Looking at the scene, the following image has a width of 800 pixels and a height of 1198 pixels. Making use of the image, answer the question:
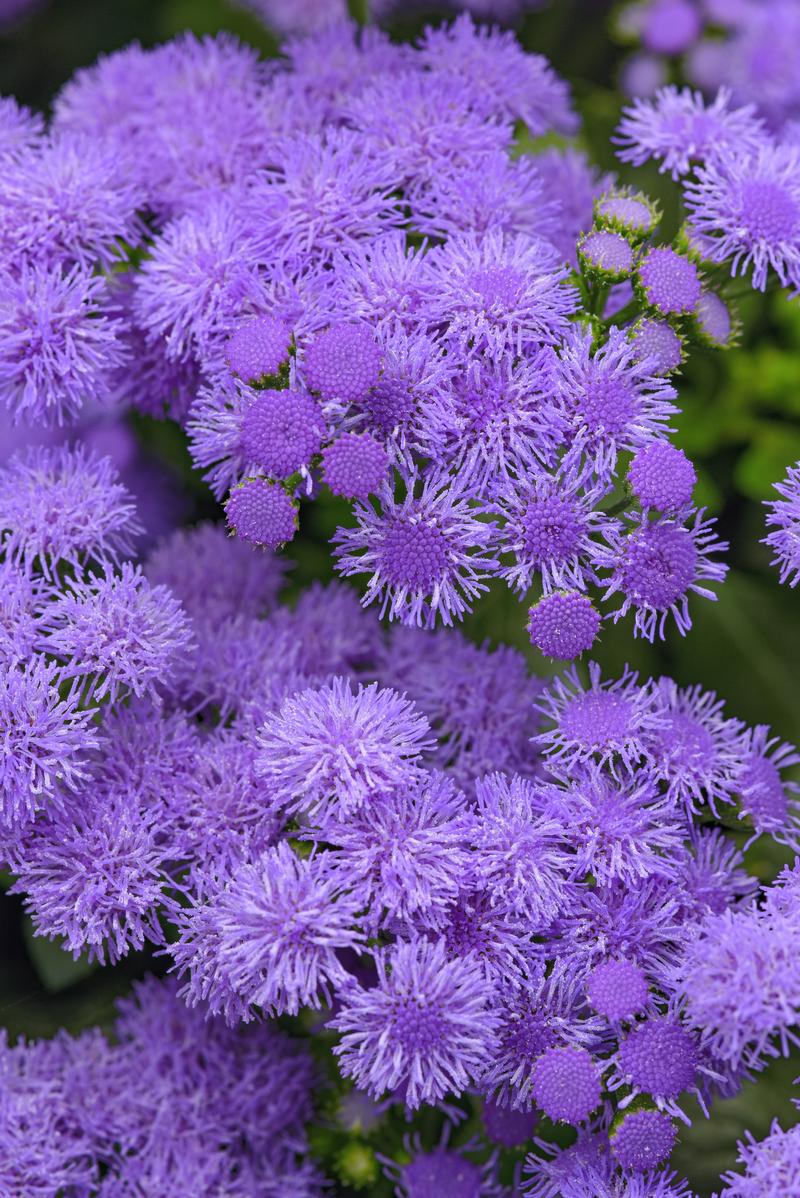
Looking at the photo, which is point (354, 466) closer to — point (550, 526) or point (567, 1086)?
point (550, 526)

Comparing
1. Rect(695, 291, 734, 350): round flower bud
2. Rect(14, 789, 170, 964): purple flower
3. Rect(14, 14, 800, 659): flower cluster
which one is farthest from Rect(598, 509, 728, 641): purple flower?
Rect(14, 789, 170, 964): purple flower

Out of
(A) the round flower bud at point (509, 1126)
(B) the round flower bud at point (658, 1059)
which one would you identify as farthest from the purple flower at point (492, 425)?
(A) the round flower bud at point (509, 1126)

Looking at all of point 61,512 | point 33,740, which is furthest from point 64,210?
point 33,740

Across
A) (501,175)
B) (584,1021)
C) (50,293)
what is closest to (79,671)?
(50,293)

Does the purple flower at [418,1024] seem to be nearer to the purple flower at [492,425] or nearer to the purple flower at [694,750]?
the purple flower at [694,750]

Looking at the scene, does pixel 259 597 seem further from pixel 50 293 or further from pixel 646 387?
pixel 646 387

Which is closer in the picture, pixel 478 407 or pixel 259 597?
pixel 478 407
